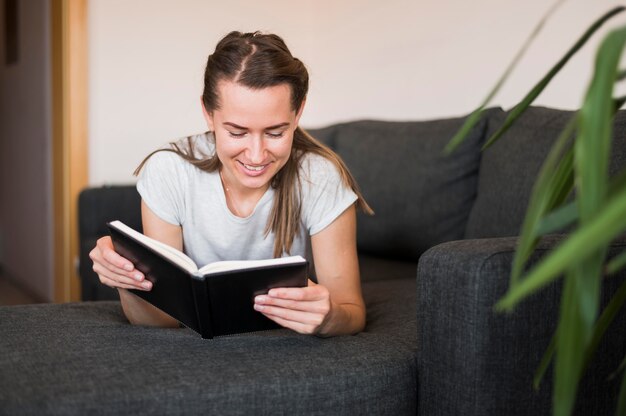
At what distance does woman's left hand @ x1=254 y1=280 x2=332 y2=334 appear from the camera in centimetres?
141

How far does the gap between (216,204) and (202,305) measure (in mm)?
395

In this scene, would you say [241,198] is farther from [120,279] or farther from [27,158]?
[27,158]

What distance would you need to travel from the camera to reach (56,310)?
5.75 feet

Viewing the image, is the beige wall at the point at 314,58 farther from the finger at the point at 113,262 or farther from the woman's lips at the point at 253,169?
the finger at the point at 113,262

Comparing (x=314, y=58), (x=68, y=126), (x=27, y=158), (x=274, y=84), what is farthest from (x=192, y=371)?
(x=27, y=158)

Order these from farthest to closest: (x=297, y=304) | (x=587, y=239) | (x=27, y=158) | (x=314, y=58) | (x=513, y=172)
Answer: (x=27, y=158)
(x=314, y=58)
(x=513, y=172)
(x=297, y=304)
(x=587, y=239)

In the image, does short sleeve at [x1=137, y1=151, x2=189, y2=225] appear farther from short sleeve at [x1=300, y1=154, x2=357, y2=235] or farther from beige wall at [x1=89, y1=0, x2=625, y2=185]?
beige wall at [x1=89, y1=0, x2=625, y2=185]

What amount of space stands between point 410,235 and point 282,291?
1203 mm

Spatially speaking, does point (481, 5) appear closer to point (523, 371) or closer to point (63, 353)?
point (523, 371)

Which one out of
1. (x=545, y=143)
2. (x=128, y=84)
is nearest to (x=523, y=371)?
(x=545, y=143)

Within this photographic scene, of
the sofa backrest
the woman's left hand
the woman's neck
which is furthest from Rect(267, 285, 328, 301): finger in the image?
the sofa backrest

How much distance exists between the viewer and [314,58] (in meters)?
3.91

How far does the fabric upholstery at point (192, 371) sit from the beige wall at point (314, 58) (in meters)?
1.54

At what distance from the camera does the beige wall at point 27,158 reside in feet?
12.6
